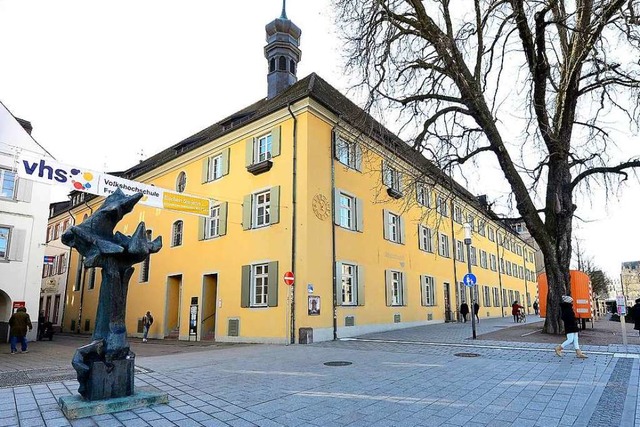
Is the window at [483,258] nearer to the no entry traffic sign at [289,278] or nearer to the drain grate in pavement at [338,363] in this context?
the no entry traffic sign at [289,278]

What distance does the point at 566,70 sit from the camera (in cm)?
1411

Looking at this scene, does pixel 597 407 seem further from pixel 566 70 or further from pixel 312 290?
pixel 566 70

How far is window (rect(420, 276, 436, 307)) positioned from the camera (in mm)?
24594

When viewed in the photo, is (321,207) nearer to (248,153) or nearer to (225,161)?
(248,153)

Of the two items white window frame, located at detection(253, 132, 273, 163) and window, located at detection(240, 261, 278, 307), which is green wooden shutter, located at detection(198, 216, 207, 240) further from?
white window frame, located at detection(253, 132, 273, 163)

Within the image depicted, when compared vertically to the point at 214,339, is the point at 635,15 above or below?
above

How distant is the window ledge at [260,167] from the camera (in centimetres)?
1755

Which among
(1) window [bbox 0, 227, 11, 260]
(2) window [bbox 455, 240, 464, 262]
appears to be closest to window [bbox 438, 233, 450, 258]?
(2) window [bbox 455, 240, 464, 262]

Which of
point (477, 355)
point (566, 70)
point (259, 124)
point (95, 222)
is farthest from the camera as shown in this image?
point (259, 124)

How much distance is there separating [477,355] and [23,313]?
601 inches

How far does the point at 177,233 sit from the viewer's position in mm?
22422

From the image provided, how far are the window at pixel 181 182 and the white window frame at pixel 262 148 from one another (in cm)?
578

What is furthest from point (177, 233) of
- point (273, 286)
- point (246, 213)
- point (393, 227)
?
point (393, 227)

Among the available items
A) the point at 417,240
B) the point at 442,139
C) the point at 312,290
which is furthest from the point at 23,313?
the point at 417,240
